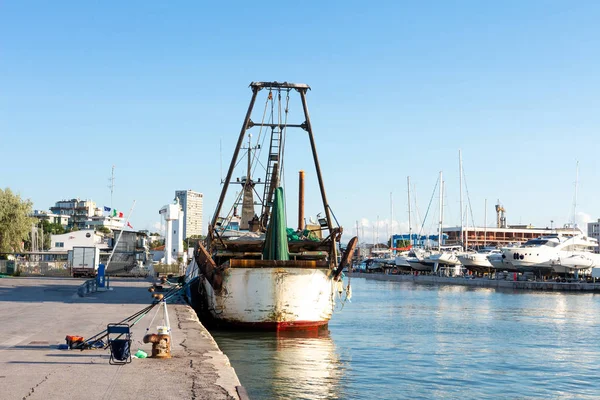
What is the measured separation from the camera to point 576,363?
24.5 m

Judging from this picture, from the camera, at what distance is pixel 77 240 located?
97.9 meters

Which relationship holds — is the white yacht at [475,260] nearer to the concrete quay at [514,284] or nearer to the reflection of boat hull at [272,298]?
the concrete quay at [514,284]

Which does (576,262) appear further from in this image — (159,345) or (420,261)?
(159,345)

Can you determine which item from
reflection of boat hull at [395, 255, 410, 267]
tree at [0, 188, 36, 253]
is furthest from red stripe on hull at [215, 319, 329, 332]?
reflection of boat hull at [395, 255, 410, 267]

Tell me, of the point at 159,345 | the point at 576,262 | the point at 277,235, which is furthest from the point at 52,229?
the point at 159,345

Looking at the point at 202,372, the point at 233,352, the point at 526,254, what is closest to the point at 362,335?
the point at 233,352

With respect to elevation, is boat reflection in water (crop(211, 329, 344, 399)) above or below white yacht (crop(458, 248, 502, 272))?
below

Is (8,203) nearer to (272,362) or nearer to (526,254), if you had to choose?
(526,254)

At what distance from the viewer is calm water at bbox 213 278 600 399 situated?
18750mm

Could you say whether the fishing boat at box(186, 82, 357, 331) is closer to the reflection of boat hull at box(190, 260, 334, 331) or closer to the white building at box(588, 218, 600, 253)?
the reflection of boat hull at box(190, 260, 334, 331)

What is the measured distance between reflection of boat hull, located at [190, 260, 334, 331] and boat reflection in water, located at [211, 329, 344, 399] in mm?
531

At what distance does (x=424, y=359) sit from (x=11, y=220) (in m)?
68.3

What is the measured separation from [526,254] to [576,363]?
65.2 metres

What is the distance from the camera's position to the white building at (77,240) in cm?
9688
